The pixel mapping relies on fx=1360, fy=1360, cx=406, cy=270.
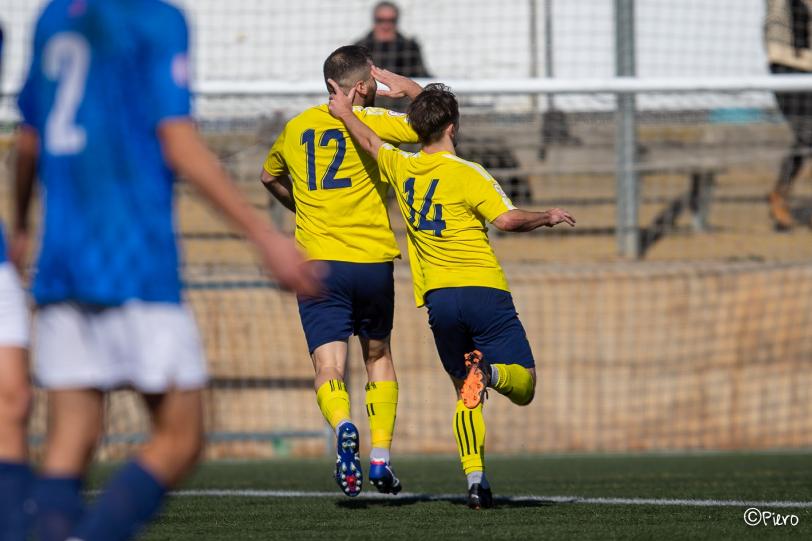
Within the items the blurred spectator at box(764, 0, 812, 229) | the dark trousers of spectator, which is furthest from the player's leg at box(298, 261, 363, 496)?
the dark trousers of spectator

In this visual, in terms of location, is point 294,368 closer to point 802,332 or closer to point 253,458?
point 253,458

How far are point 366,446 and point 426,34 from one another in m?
4.12

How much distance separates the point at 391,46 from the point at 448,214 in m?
5.73

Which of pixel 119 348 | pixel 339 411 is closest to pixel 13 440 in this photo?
pixel 119 348

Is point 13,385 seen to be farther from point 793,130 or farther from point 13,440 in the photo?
point 793,130

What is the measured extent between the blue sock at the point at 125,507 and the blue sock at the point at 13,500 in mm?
238

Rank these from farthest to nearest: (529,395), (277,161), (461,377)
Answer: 1. (277,161)
2. (461,377)
3. (529,395)

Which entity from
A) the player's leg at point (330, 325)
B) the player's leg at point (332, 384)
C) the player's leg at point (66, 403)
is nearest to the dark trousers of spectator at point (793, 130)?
the player's leg at point (330, 325)

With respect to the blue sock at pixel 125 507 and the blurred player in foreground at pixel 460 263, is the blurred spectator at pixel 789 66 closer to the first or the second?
the blurred player in foreground at pixel 460 263

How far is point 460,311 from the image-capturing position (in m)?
6.20

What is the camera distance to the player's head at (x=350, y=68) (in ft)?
21.7

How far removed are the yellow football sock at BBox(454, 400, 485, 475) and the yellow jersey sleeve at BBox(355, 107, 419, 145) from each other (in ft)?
4.49

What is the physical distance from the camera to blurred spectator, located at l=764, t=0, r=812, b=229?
11.8 m

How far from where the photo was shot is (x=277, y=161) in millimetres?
6824
